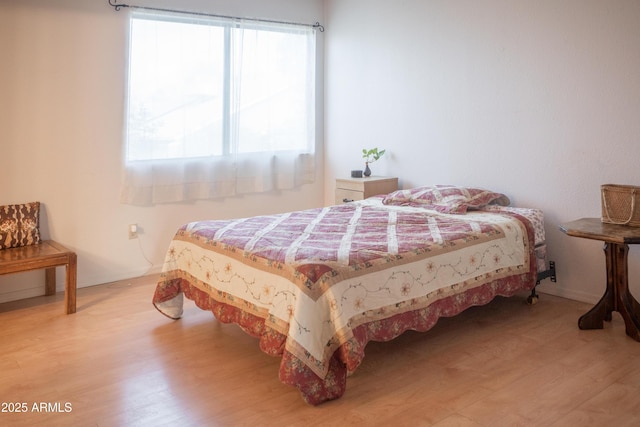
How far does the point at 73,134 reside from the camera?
4.16 metres

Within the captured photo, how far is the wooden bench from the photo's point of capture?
3465 millimetres

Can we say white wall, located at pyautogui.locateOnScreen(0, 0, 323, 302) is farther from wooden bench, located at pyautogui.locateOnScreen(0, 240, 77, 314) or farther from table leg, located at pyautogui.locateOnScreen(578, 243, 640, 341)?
table leg, located at pyautogui.locateOnScreen(578, 243, 640, 341)

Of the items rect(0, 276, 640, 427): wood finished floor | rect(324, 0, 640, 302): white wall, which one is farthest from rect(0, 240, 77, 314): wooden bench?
rect(324, 0, 640, 302): white wall

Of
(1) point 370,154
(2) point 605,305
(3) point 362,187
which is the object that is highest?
(1) point 370,154

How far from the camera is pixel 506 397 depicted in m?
2.53

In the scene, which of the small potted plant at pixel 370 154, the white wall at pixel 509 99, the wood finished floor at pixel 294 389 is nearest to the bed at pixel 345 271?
the wood finished floor at pixel 294 389

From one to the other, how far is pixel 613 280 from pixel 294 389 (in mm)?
1935

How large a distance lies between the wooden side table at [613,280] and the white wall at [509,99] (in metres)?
0.47

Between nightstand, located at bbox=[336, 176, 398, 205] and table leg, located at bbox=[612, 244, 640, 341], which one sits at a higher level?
nightstand, located at bbox=[336, 176, 398, 205]

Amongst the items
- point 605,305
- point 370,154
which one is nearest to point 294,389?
point 605,305

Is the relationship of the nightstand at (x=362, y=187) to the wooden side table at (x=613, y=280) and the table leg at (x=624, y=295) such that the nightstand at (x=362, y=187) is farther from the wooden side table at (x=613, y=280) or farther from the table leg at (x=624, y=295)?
the table leg at (x=624, y=295)

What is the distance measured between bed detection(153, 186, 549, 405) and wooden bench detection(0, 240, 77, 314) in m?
0.63

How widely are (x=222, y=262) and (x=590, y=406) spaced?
1.86 m

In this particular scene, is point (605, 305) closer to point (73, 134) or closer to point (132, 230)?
point (132, 230)
